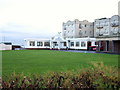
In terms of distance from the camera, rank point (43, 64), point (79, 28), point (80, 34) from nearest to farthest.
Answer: point (43, 64) < point (79, 28) < point (80, 34)

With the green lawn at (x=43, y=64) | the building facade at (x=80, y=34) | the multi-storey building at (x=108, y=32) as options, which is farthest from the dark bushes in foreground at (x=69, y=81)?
the building facade at (x=80, y=34)

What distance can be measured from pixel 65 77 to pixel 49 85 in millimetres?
619

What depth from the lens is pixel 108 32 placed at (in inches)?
1706

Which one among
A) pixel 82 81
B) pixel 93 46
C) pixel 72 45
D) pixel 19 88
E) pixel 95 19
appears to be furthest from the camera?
pixel 95 19

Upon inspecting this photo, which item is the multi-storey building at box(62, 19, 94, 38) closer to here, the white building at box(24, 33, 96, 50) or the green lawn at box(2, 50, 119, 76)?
the white building at box(24, 33, 96, 50)

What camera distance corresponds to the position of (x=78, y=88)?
4.36 m

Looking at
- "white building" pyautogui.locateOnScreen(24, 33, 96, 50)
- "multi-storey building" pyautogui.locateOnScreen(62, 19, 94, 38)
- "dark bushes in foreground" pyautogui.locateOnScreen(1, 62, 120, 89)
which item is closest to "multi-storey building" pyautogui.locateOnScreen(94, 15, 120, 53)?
"white building" pyautogui.locateOnScreen(24, 33, 96, 50)

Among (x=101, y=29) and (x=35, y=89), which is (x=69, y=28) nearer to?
(x=101, y=29)

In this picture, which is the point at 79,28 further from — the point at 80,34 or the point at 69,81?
the point at 69,81

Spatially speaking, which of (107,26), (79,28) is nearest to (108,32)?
(107,26)

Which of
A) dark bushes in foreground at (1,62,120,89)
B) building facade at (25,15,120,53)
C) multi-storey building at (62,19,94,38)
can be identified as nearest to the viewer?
dark bushes in foreground at (1,62,120,89)

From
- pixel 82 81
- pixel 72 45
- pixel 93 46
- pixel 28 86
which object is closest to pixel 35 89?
pixel 28 86

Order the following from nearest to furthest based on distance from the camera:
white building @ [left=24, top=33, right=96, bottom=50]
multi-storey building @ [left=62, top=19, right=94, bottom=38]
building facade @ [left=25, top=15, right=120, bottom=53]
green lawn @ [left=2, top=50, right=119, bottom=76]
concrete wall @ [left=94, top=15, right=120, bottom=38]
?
green lawn @ [left=2, top=50, right=119, bottom=76] < building facade @ [left=25, top=15, right=120, bottom=53] < concrete wall @ [left=94, top=15, right=120, bottom=38] < white building @ [left=24, top=33, right=96, bottom=50] < multi-storey building @ [left=62, top=19, right=94, bottom=38]

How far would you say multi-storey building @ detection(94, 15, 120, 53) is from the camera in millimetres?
28114
